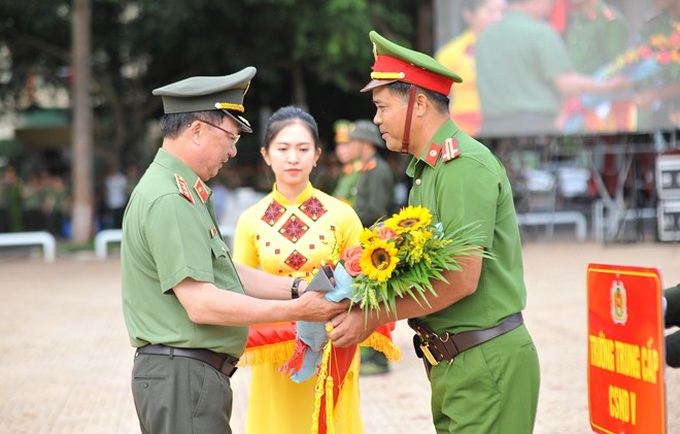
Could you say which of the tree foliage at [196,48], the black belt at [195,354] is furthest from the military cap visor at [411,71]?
the tree foliage at [196,48]

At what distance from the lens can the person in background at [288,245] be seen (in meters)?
4.98

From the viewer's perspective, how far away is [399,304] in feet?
11.9

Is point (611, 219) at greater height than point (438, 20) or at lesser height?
lesser

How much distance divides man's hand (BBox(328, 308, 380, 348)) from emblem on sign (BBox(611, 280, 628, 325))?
2.79ft

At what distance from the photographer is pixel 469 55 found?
1953cm

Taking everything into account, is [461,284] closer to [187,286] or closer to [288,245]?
[187,286]

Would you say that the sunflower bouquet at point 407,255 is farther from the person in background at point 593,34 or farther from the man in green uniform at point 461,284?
the person in background at point 593,34

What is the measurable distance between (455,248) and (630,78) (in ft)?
53.4

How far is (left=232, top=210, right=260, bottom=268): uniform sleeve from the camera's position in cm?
526

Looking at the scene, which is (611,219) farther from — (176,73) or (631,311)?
(631,311)

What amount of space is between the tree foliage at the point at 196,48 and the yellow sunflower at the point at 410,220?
699 inches

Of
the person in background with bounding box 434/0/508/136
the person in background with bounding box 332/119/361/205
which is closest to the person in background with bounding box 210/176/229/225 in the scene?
the person in background with bounding box 434/0/508/136

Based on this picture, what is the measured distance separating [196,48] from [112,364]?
56.3 ft

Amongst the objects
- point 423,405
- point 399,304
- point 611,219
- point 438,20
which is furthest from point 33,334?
point 611,219
